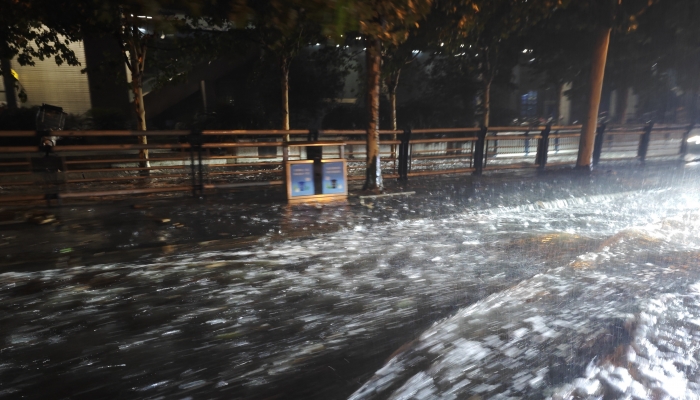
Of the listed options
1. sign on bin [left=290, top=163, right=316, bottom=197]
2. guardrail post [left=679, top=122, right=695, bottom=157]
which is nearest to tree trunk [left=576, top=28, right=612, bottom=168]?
guardrail post [left=679, top=122, right=695, bottom=157]

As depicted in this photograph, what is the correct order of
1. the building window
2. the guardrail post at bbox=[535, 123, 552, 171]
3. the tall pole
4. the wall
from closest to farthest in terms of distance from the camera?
the guardrail post at bbox=[535, 123, 552, 171] → the tall pole → the wall → the building window

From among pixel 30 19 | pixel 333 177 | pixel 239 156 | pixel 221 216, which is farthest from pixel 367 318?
pixel 30 19

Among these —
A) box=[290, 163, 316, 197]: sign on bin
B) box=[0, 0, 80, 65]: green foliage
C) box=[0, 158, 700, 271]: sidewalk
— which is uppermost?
box=[0, 0, 80, 65]: green foliage

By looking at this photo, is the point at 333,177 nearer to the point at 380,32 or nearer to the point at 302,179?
the point at 302,179

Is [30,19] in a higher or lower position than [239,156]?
higher

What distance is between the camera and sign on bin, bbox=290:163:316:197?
9195mm

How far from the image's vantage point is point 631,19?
12.9m

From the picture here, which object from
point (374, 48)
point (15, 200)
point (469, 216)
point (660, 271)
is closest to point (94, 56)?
point (15, 200)

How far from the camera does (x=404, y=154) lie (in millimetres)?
12203

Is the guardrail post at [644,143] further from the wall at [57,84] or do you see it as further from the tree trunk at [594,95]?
the wall at [57,84]

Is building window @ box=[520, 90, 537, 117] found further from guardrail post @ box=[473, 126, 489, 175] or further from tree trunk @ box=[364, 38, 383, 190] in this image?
tree trunk @ box=[364, 38, 383, 190]

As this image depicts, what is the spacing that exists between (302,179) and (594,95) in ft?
32.3

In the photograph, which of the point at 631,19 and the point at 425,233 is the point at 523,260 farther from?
the point at 631,19

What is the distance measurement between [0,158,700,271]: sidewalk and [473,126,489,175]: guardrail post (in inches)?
49.3
